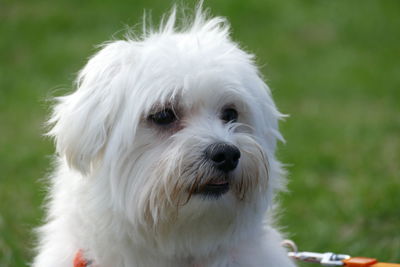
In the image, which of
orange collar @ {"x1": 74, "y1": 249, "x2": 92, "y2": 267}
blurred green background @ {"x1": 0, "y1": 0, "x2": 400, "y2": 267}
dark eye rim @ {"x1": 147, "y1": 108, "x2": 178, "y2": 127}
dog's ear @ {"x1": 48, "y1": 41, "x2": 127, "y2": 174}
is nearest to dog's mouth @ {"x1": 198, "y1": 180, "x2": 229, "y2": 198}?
dark eye rim @ {"x1": 147, "y1": 108, "x2": 178, "y2": 127}

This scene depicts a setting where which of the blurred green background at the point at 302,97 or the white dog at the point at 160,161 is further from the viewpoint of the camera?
the blurred green background at the point at 302,97

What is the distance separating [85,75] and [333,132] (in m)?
5.12

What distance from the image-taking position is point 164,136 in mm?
3451

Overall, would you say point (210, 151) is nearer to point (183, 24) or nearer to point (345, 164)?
point (183, 24)

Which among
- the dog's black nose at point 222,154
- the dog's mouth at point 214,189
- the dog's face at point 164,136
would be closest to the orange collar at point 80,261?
the dog's face at point 164,136

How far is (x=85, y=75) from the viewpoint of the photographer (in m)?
3.61

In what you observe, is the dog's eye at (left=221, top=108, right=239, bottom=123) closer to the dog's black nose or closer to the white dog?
the white dog

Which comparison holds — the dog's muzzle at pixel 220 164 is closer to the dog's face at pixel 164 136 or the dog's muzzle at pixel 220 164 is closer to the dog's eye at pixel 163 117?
the dog's face at pixel 164 136

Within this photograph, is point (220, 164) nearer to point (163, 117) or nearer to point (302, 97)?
point (163, 117)

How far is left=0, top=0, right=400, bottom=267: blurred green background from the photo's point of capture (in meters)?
5.87

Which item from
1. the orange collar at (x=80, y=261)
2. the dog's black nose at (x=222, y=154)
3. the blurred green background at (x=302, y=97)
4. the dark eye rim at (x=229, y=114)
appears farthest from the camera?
the blurred green background at (x=302, y=97)

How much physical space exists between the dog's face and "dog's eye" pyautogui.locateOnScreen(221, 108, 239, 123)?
5cm

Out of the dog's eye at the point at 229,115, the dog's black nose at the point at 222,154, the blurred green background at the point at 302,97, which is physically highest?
the blurred green background at the point at 302,97

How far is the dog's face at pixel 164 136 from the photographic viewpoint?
10.9 ft
